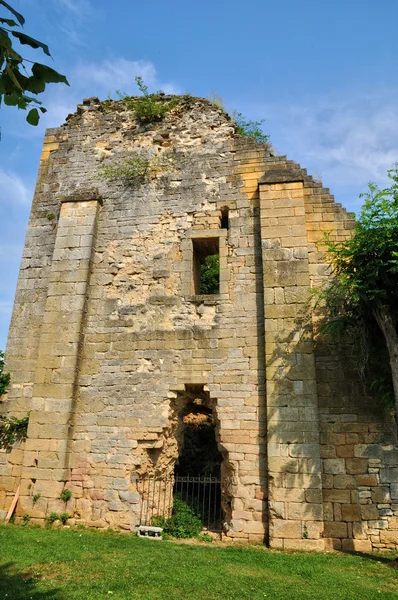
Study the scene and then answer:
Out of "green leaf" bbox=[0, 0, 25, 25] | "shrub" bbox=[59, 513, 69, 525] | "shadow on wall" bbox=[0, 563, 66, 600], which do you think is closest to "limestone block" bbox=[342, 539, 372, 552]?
"shadow on wall" bbox=[0, 563, 66, 600]

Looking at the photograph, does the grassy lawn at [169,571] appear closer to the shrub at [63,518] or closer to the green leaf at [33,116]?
the shrub at [63,518]

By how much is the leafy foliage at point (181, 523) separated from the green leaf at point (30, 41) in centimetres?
701

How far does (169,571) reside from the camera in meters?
5.26

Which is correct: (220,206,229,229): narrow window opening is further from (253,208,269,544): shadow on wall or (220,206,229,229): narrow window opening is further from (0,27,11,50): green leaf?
(0,27,11,50): green leaf

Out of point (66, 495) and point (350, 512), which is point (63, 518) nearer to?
point (66, 495)

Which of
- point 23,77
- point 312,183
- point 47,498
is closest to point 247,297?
point 312,183

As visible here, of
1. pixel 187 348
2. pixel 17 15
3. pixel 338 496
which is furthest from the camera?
pixel 187 348

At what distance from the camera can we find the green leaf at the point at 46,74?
2.50m

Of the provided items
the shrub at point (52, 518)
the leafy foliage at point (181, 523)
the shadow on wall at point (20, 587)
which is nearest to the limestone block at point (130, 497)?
the leafy foliage at point (181, 523)

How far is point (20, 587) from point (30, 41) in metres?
4.96

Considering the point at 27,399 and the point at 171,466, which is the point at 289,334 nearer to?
the point at 171,466

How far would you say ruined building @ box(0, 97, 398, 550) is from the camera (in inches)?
273

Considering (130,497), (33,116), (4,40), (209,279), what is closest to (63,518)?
(130,497)

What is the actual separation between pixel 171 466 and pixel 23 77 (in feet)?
22.7
